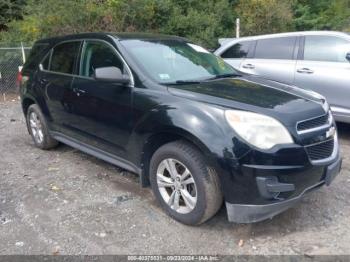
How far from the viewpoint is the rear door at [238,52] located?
741 cm

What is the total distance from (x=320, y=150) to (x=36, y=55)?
14.8 ft

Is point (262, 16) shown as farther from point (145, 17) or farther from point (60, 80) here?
point (60, 80)

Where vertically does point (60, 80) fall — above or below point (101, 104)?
above

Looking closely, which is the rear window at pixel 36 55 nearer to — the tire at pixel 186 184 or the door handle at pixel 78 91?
the door handle at pixel 78 91

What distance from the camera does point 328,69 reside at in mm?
6223

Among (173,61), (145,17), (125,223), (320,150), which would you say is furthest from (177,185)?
(145,17)

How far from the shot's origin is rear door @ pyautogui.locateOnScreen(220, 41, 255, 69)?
7.41 m

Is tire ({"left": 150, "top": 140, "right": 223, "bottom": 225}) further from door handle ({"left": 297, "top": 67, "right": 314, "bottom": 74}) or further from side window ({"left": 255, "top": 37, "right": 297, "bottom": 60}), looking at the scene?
side window ({"left": 255, "top": 37, "right": 297, "bottom": 60})

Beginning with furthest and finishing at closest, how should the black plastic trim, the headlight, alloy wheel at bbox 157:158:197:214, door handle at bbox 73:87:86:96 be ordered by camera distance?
door handle at bbox 73:87:86:96
the black plastic trim
alloy wheel at bbox 157:158:197:214
the headlight

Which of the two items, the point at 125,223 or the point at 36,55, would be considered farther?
the point at 36,55

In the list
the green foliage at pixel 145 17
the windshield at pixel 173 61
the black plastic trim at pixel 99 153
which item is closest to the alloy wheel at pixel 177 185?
the black plastic trim at pixel 99 153

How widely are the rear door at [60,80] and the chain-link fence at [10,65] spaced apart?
6169mm

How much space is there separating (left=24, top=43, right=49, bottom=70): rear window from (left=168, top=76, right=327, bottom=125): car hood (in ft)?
9.64

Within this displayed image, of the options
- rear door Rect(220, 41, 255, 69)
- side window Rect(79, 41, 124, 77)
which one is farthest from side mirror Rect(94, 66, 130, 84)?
Result: rear door Rect(220, 41, 255, 69)
